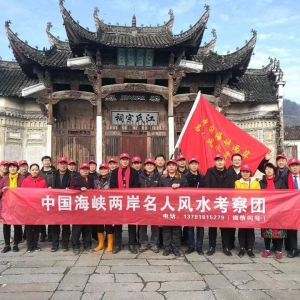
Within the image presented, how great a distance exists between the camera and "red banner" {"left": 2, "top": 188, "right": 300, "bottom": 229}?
562cm

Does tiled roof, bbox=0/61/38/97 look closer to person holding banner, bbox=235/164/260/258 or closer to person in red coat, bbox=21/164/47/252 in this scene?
person in red coat, bbox=21/164/47/252

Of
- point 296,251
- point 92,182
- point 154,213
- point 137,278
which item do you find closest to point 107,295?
point 137,278

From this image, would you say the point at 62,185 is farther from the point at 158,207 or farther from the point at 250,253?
the point at 250,253

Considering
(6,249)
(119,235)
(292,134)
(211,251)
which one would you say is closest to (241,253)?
(211,251)

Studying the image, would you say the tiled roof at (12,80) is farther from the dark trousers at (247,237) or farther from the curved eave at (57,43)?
the dark trousers at (247,237)

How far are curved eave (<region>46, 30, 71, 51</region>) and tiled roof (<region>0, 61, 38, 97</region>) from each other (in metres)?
1.87

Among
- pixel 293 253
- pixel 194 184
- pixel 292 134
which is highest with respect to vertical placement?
pixel 292 134

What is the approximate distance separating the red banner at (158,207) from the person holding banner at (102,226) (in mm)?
294

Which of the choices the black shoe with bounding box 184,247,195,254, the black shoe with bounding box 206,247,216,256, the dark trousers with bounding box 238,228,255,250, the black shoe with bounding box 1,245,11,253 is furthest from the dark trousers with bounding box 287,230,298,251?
the black shoe with bounding box 1,245,11,253

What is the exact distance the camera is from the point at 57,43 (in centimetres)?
1558

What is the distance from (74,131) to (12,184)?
288 inches

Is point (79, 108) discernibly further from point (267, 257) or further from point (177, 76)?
point (267, 257)

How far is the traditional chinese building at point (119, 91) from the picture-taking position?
12344 mm

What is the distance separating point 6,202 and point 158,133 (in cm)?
838
